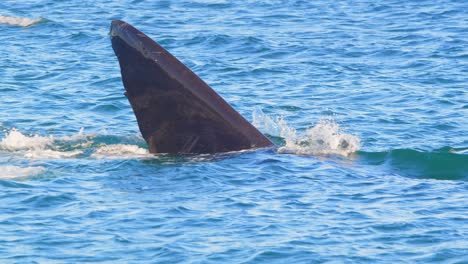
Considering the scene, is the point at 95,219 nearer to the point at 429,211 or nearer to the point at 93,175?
the point at 93,175

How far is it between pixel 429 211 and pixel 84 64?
13.1 metres

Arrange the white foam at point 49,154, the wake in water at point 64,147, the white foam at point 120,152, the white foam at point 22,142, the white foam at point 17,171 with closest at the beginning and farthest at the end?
1. the white foam at point 17,171
2. the white foam at point 120,152
3. the white foam at point 49,154
4. the wake in water at point 64,147
5. the white foam at point 22,142

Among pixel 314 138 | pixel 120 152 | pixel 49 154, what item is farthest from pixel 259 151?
pixel 49 154

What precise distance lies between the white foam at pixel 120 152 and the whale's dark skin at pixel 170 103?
0.52m

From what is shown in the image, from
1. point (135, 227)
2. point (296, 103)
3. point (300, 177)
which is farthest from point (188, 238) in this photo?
point (296, 103)

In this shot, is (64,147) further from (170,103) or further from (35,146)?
(170,103)

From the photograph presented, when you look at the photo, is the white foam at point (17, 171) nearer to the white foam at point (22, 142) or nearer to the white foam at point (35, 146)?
the white foam at point (35, 146)

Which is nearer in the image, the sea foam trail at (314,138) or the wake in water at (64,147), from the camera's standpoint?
the wake in water at (64,147)

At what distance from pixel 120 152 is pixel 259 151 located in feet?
7.12

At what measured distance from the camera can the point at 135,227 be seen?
1268 cm

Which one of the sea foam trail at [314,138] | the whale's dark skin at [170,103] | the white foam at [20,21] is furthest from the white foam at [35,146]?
the white foam at [20,21]

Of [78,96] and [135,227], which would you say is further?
[78,96]

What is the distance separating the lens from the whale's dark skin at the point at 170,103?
14.7 m

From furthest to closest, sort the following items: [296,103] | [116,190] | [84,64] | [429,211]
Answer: [84,64] < [296,103] < [116,190] < [429,211]
